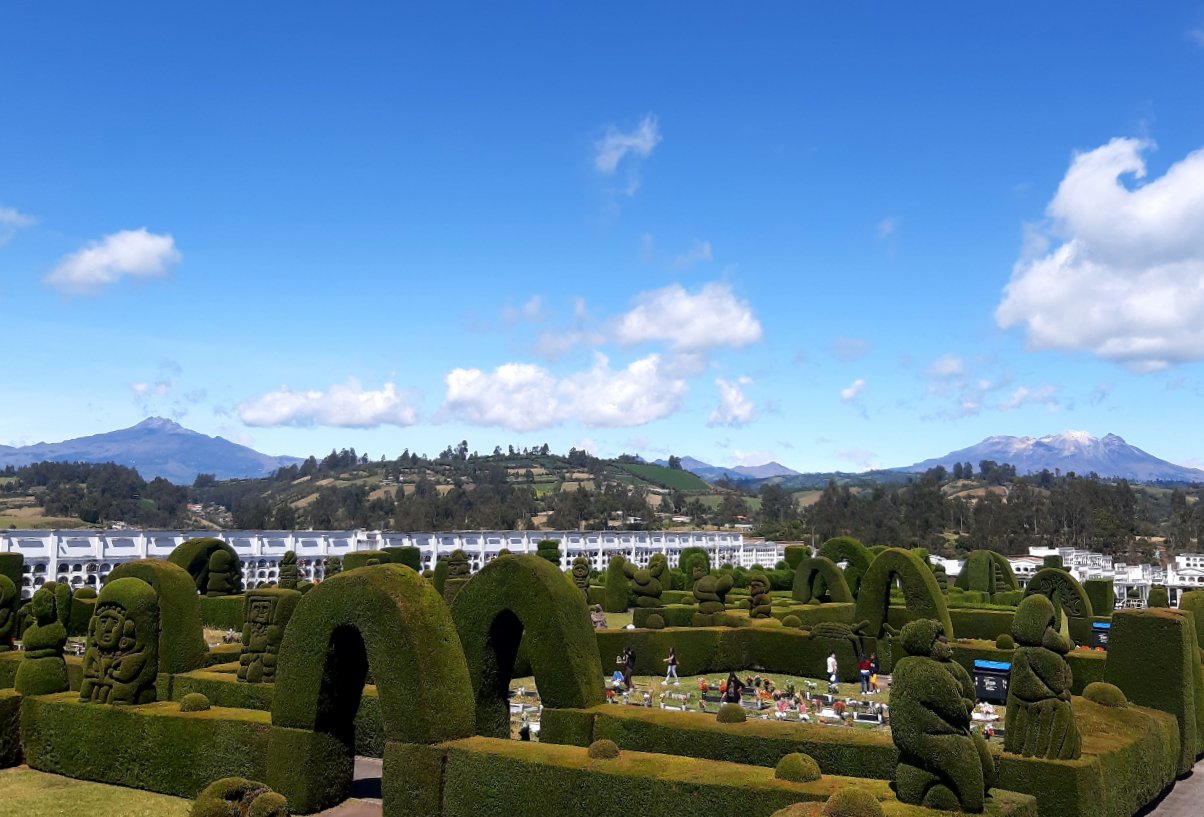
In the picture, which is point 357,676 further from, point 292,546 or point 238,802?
point 292,546

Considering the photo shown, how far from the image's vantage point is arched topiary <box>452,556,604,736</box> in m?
16.6

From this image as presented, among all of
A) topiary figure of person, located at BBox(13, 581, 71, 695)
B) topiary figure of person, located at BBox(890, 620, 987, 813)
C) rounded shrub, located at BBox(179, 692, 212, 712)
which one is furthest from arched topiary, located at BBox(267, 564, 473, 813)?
topiary figure of person, located at BBox(890, 620, 987, 813)

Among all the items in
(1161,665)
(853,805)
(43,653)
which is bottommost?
(1161,665)

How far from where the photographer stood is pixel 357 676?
52.0 ft

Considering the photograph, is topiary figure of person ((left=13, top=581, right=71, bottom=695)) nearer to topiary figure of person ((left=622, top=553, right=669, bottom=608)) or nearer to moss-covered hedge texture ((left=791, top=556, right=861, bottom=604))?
topiary figure of person ((left=622, top=553, right=669, bottom=608))

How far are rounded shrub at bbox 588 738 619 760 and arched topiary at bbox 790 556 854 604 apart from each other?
3108 centimetres

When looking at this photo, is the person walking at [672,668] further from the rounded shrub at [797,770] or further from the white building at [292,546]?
the white building at [292,546]

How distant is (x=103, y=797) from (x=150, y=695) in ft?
6.67

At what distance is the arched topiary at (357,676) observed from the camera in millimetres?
14344

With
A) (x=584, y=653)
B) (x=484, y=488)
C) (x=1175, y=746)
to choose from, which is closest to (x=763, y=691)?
(x=1175, y=746)

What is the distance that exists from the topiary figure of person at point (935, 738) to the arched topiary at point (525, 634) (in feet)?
22.7

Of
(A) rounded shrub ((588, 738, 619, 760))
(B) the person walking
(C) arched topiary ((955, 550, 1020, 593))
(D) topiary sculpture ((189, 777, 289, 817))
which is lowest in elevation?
(B) the person walking

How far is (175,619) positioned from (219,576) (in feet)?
57.5

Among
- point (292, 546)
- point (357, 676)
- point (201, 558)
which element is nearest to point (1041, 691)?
point (357, 676)
